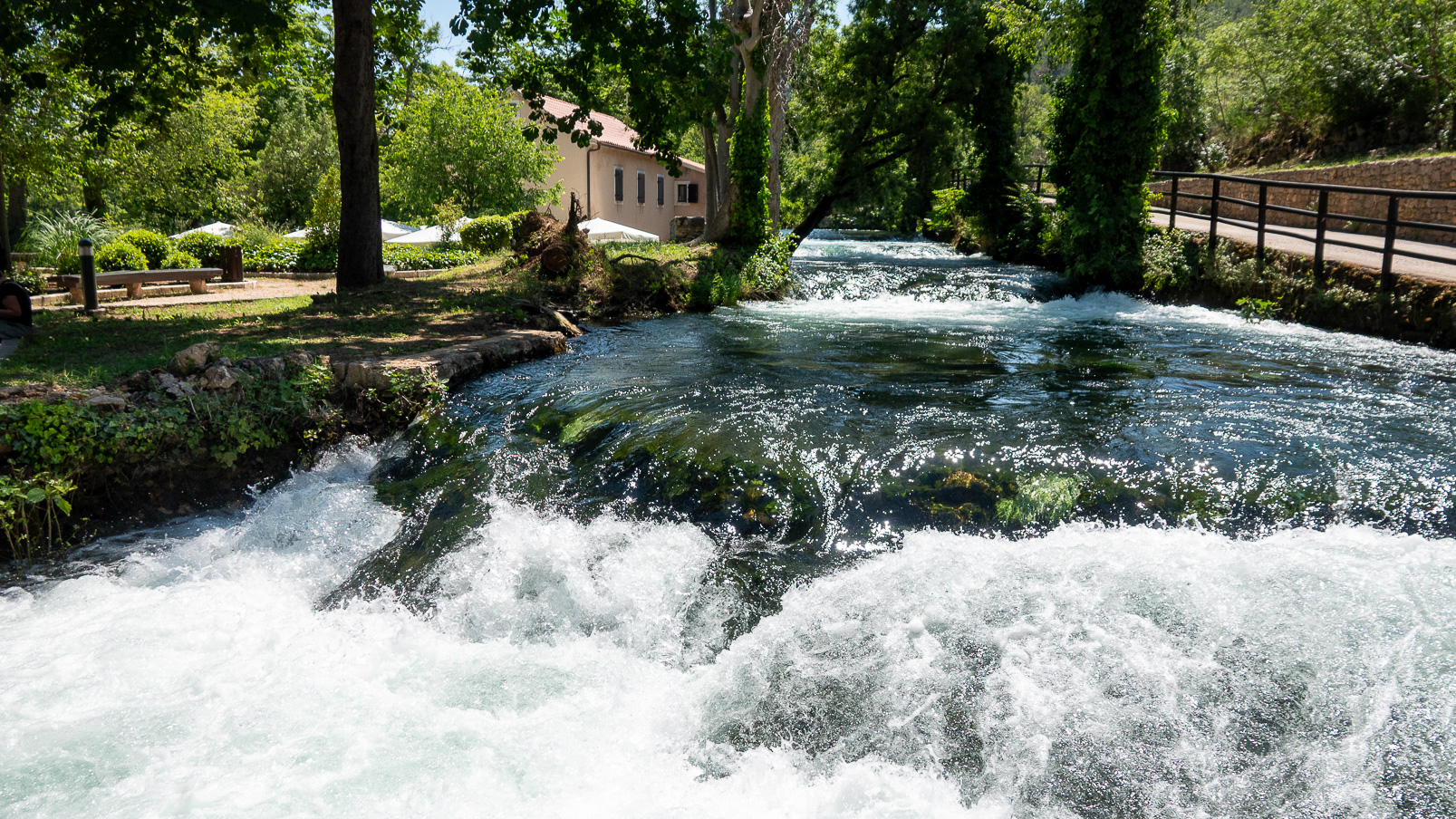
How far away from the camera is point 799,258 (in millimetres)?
24484

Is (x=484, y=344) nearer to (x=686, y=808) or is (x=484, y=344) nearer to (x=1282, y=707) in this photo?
(x=686, y=808)

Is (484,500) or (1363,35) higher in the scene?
(1363,35)

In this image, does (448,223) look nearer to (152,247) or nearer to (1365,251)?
(152,247)

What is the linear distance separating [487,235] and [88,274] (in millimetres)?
12335

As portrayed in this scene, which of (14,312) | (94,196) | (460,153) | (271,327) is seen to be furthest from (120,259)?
(94,196)

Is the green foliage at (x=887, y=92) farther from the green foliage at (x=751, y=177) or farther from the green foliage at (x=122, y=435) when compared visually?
the green foliage at (x=122, y=435)

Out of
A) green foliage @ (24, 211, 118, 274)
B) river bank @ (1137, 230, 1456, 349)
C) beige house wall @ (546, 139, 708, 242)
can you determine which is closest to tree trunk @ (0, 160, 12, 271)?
green foliage @ (24, 211, 118, 274)

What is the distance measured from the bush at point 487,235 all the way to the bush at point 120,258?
7.59 meters

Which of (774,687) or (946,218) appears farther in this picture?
(946,218)

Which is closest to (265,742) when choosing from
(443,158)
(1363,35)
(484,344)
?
(484,344)

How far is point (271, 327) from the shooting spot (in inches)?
388

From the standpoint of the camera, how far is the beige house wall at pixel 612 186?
3606 centimetres

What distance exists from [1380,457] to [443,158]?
28626 millimetres

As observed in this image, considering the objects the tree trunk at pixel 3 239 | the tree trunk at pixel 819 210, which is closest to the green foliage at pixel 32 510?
the tree trunk at pixel 3 239
